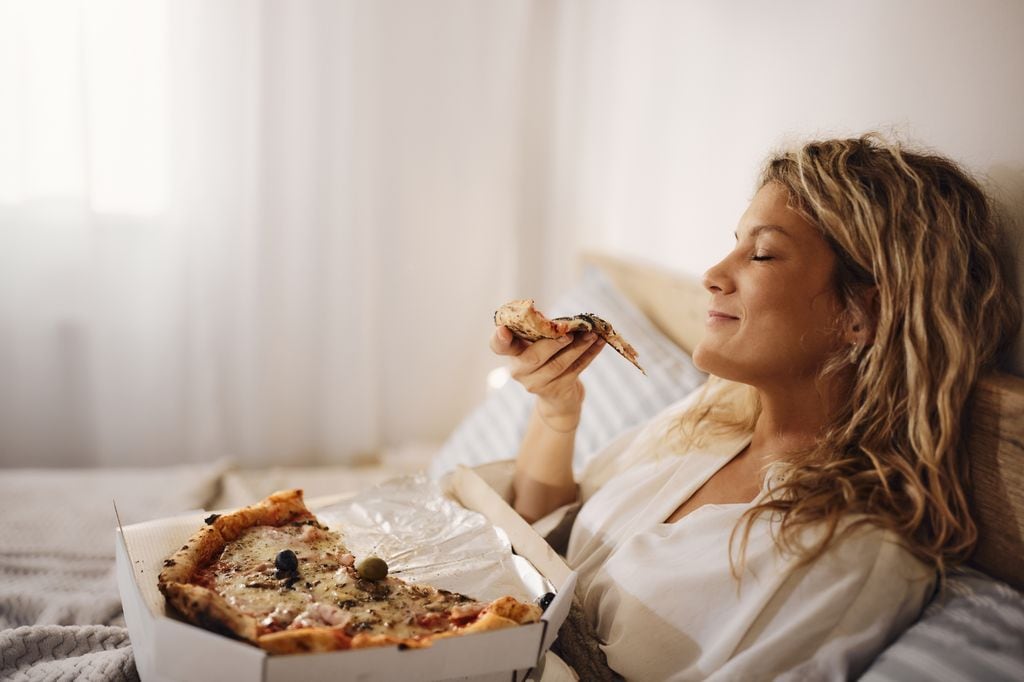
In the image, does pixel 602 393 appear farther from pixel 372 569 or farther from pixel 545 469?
pixel 372 569

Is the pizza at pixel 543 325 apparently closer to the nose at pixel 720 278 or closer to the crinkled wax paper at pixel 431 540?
the nose at pixel 720 278

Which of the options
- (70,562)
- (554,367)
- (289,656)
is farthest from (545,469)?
(70,562)

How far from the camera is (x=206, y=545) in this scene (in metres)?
1.04

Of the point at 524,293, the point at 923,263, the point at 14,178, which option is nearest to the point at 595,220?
the point at 524,293

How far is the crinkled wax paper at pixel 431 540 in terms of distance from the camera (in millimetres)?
1061

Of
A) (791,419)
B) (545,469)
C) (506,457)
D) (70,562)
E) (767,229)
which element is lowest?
(70,562)

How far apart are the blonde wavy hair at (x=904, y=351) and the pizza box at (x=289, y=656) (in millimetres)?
307

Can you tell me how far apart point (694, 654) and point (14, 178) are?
2174mm

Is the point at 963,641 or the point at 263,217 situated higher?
the point at 263,217

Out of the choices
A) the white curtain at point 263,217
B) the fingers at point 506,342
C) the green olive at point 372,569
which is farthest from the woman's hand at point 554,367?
the white curtain at point 263,217

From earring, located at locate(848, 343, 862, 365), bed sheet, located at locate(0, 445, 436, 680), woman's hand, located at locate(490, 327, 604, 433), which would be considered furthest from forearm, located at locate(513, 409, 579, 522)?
bed sheet, located at locate(0, 445, 436, 680)

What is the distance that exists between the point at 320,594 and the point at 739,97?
1.30m

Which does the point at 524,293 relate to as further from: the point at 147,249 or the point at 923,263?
the point at 923,263

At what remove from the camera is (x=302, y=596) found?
3.21 feet
